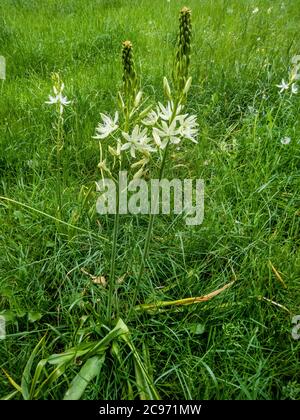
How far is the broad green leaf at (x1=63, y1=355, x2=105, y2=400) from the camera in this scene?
1642 mm

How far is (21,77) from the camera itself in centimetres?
392

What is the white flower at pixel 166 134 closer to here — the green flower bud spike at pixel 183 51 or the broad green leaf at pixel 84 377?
the green flower bud spike at pixel 183 51

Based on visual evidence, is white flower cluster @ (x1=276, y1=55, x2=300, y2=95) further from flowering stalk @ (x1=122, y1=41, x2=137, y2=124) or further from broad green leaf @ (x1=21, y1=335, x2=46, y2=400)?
broad green leaf @ (x1=21, y1=335, x2=46, y2=400)

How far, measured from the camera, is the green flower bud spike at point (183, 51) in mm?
1382

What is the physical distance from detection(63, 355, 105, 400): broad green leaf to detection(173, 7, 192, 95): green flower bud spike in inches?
42.8

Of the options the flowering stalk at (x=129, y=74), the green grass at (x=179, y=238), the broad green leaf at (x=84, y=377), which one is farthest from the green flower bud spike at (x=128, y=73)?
the broad green leaf at (x=84, y=377)

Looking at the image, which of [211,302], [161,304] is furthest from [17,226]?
[211,302]

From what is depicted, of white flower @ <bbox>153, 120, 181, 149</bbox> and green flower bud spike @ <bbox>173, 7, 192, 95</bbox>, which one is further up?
green flower bud spike @ <bbox>173, 7, 192, 95</bbox>

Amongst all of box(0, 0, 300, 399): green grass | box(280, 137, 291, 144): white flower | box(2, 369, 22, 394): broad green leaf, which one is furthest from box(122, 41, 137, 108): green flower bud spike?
box(280, 137, 291, 144): white flower

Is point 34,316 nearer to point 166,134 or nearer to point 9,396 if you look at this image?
point 9,396

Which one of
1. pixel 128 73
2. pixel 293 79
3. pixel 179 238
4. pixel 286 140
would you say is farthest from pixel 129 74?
pixel 293 79

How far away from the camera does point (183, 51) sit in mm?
1416

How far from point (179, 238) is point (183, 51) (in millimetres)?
1183

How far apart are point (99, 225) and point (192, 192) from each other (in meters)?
0.68
